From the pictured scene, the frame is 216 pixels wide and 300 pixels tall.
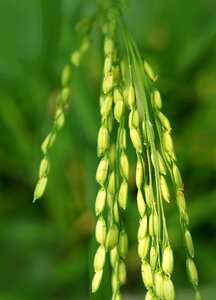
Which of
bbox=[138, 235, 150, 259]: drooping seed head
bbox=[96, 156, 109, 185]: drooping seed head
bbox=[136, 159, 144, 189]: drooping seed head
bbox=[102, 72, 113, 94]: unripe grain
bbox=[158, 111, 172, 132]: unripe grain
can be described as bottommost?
bbox=[138, 235, 150, 259]: drooping seed head

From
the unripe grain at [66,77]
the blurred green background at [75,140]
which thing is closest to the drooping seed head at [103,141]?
the unripe grain at [66,77]

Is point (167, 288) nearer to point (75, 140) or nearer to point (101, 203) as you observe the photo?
point (101, 203)

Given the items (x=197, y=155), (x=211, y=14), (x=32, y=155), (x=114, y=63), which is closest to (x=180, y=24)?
(x=211, y=14)

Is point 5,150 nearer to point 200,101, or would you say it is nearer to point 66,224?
point 66,224

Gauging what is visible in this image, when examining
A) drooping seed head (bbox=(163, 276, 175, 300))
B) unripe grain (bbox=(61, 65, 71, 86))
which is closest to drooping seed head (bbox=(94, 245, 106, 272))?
drooping seed head (bbox=(163, 276, 175, 300))

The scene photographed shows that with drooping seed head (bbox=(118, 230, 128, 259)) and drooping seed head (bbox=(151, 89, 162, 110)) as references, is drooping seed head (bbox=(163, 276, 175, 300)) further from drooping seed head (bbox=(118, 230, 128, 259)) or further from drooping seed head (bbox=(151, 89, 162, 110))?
drooping seed head (bbox=(151, 89, 162, 110))

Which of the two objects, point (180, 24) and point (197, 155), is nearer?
point (197, 155)
